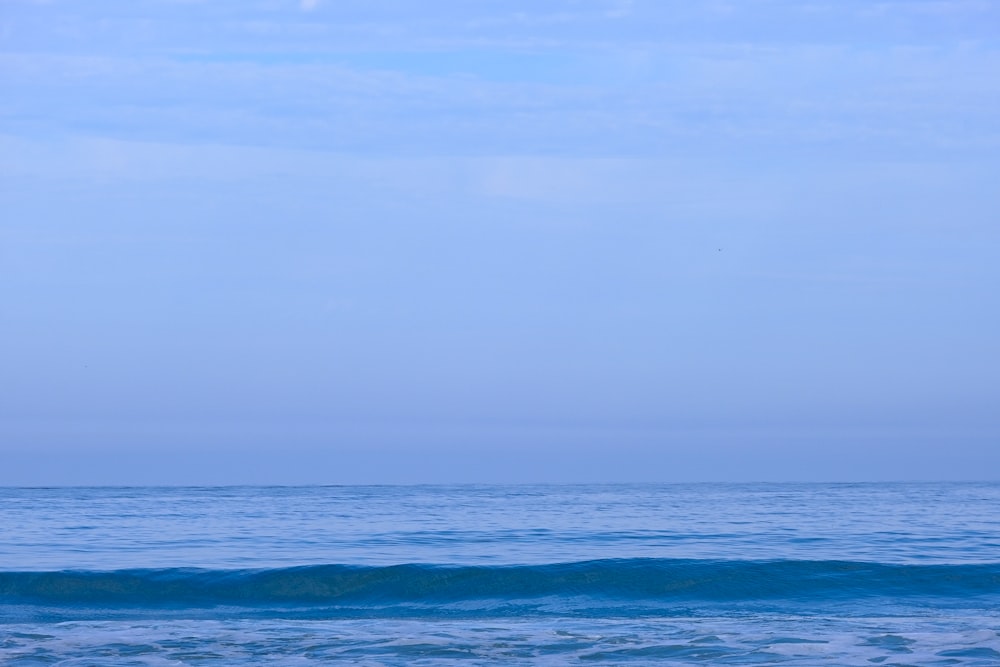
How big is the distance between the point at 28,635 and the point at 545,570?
7861 millimetres

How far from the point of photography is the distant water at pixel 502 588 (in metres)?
11.7

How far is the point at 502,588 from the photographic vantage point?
16938 mm

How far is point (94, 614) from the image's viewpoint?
1502 centimetres

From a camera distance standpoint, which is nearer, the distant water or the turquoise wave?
the distant water

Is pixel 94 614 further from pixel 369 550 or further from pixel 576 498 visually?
pixel 576 498

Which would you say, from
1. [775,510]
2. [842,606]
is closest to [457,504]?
[775,510]

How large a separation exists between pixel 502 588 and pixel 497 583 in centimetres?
22

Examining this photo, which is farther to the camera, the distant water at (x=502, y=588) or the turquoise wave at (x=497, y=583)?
the turquoise wave at (x=497, y=583)

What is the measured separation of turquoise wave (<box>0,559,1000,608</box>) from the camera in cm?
1634

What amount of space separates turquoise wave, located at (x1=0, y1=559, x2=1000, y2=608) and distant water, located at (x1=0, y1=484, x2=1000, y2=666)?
4cm

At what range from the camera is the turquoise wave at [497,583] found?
16.3 meters

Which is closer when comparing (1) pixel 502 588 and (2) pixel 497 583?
(1) pixel 502 588

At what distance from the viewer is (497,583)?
1714cm

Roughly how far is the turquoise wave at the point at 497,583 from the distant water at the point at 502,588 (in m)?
0.04
